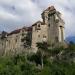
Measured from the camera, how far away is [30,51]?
80562 millimetres

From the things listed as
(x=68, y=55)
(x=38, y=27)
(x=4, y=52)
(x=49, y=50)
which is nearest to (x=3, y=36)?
(x=4, y=52)

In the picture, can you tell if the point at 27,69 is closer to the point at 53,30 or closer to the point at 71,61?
the point at 71,61

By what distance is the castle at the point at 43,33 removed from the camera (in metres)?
84.6

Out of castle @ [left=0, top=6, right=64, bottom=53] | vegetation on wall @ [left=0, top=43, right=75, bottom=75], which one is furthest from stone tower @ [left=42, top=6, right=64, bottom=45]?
vegetation on wall @ [left=0, top=43, right=75, bottom=75]

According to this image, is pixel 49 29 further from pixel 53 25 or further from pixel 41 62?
pixel 41 62

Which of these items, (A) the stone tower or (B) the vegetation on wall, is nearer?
(B) the vegetation on wall

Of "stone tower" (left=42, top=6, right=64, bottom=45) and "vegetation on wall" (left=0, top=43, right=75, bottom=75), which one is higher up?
"stone tower" (left=42, top=6, right=64, bottom=45)

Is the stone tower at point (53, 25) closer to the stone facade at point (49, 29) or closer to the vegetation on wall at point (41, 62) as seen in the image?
the stone facade at point (49, 29)

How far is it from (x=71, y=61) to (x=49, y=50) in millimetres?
8802

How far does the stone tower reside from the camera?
84062 mm

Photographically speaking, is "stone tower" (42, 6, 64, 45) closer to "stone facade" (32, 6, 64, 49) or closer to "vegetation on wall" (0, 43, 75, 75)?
"stone facade" (32, 6, 64, 49)

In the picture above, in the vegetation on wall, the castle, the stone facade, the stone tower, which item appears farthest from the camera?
the castle

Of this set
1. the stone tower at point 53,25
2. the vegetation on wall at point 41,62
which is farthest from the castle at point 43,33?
the vegetation on wall at point 41,62

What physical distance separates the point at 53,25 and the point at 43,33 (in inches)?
147
